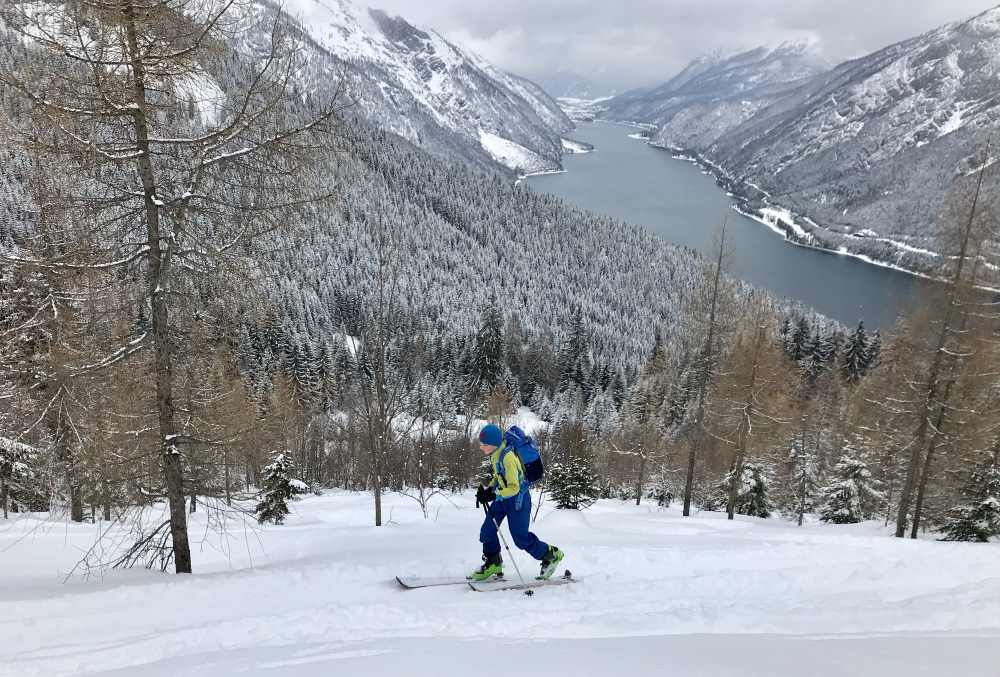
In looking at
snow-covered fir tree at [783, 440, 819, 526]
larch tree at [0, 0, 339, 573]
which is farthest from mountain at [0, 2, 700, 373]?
larch tree at [0, 0, 339, 573]

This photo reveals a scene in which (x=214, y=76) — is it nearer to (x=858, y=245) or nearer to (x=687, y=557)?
(x=687, y=557)

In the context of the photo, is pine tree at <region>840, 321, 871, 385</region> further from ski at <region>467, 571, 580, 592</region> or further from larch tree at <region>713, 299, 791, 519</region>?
ski at <region>467, 571, 580, 592</region>

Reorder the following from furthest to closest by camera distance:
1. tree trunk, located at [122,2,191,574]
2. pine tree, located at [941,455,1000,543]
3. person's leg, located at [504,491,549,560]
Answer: pine tree, located at [941,455,1000,543] → person's leg, located at [504,491,549,560] → tree trunk, located at [122,2,191,574]

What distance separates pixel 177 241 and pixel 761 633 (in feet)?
22.8

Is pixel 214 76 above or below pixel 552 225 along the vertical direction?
below

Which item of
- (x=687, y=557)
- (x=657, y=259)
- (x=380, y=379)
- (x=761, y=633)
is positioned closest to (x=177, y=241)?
(x=380, y=379)

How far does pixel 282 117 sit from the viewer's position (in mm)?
5156

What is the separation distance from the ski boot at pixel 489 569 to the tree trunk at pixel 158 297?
367 cm

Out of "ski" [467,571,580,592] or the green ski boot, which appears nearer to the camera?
"ski" [467,571,580,592]

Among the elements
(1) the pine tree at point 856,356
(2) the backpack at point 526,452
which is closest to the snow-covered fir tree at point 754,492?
(2) the backpack at point 526,452

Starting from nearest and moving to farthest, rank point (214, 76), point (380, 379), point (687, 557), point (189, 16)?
point (189, 16)
point (214, 76)
point (687, 557)
point (380, 379)

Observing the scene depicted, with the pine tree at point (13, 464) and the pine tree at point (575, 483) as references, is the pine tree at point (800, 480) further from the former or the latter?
the pine tree at point (13, 464)

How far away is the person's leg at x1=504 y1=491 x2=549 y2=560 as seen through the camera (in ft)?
20.1

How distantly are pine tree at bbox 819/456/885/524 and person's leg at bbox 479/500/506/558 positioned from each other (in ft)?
71.5
